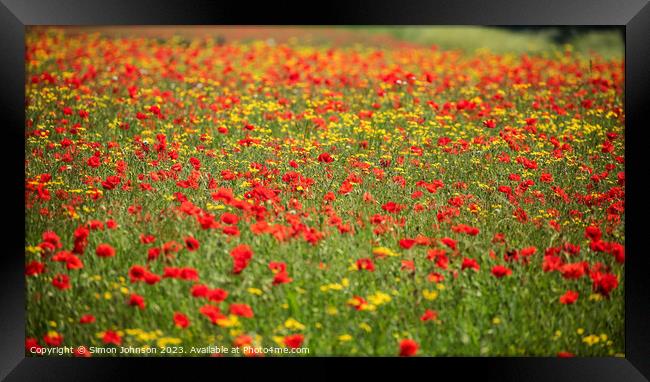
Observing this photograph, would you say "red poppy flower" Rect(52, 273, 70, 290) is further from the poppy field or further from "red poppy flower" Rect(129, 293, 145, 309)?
"red poppy flower" Rect(129, 293, 145, 309)

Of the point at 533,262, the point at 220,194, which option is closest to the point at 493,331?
the point at 533,262

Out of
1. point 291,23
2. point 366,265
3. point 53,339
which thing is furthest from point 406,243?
point 53,339

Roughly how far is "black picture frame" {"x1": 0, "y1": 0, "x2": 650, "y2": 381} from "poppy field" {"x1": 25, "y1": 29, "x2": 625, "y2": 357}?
0.28 feet

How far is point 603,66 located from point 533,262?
148cm

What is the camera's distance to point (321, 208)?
14.5 ft

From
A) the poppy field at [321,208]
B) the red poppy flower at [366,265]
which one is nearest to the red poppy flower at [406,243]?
the poppy field at [321,208]

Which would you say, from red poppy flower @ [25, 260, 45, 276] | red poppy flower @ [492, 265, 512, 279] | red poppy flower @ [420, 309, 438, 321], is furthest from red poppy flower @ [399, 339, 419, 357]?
red poppy flower @ [25, 260, 45, 276]

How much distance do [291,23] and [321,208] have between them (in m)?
1.10

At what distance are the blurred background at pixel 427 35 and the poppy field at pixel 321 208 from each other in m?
0.13

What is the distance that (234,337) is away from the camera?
397cm

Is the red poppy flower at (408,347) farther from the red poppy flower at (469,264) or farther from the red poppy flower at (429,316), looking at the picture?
the red poppy flower at (469,264)

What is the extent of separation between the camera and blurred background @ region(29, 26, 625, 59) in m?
4.55
